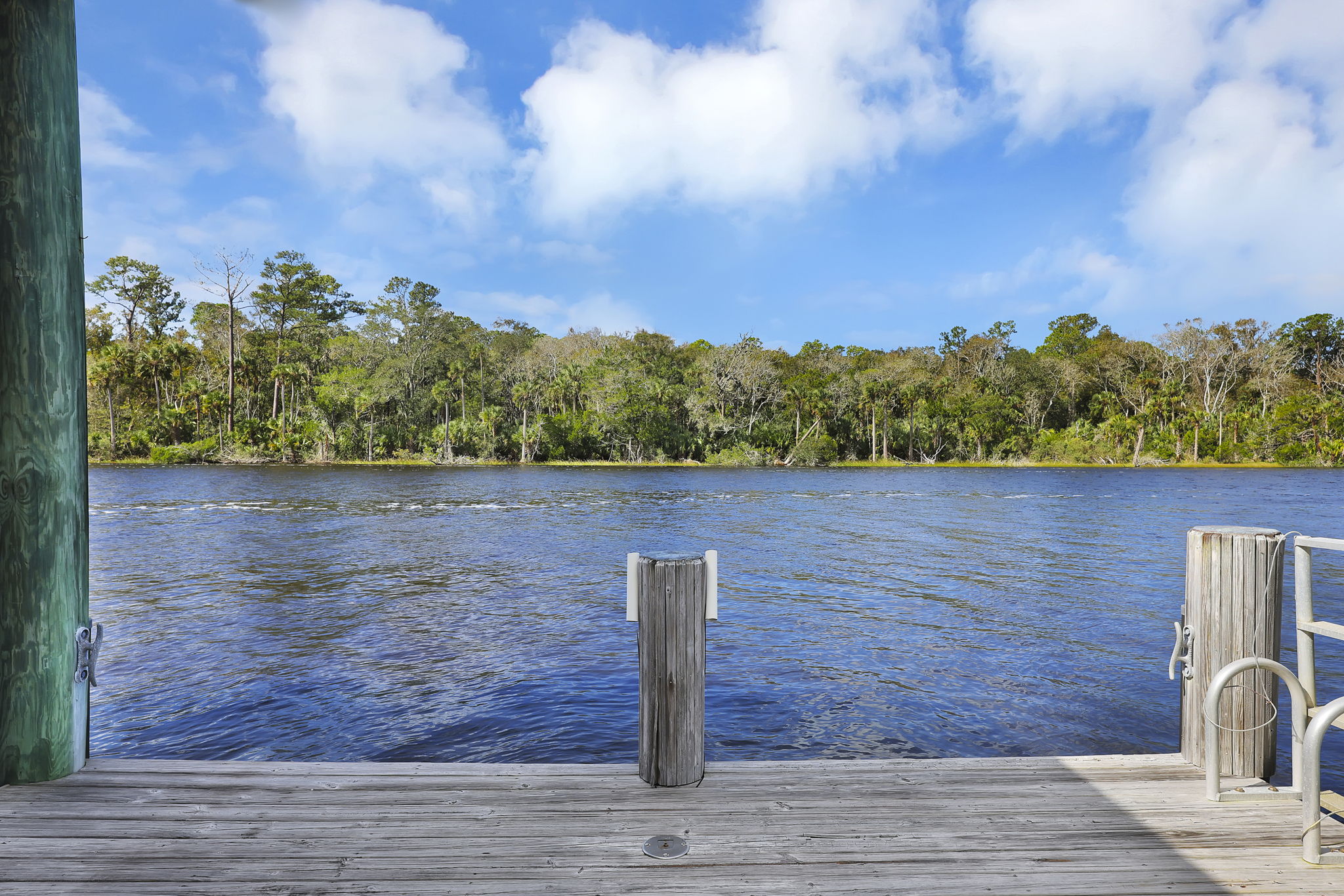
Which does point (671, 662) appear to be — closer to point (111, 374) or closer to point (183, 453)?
point (111, 374)

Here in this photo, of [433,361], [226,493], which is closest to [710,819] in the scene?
[226,493]

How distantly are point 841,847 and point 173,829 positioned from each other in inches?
104

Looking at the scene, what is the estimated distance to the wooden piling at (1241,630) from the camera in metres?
3.47

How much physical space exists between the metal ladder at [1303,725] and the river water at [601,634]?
2813mm

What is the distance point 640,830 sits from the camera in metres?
2.96

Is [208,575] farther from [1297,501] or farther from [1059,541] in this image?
[1297,501]

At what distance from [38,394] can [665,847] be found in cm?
338

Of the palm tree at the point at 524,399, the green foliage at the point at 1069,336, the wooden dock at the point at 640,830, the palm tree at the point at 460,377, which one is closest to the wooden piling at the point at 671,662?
the wooden dock at the point at 640,830

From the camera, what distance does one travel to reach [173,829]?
296cm

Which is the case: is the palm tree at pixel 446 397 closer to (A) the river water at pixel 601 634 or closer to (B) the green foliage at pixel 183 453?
(B) the green foliage at pixel 183 453

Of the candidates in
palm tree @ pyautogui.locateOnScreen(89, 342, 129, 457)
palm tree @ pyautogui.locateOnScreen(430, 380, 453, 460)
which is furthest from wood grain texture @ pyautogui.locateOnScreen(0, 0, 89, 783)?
palm tree @ pyautogui.locateOnScreen(89, 342, 129, 457)

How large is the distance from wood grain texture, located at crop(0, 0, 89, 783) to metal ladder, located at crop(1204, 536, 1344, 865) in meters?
5.05

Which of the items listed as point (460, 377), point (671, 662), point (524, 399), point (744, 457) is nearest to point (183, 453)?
point (460, 377)

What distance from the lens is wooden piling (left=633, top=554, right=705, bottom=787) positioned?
3.38 metres
